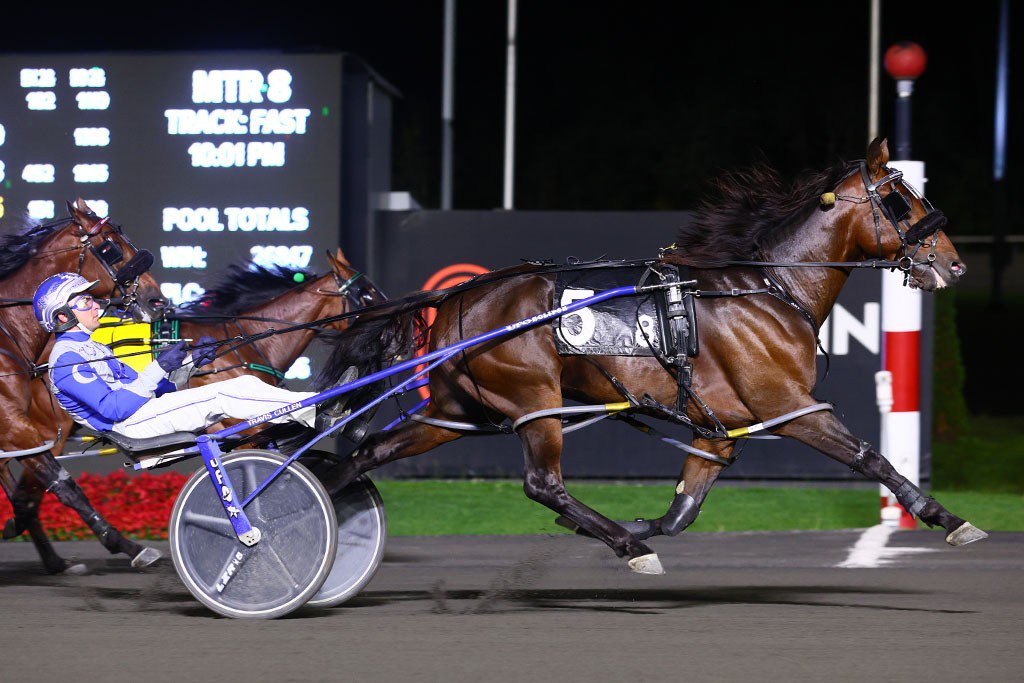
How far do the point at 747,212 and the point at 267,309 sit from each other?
11.1 feet

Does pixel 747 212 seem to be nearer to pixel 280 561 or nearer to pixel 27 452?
pixel 280 561

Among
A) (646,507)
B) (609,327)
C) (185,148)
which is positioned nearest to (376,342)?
(609,327)

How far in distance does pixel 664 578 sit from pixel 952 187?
20953mm

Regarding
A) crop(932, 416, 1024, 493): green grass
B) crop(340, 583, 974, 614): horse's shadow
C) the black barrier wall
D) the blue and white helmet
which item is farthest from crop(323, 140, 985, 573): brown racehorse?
crop(932, 416, 1024, 493): green grass

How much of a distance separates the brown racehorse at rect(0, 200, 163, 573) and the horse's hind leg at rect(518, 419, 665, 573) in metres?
1.93

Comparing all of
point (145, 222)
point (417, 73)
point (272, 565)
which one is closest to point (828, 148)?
point (417, 73)

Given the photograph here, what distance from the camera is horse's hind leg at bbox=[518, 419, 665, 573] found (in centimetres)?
586

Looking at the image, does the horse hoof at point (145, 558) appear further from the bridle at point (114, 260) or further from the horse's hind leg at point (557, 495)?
the horse's hind leg at point (557, 495)

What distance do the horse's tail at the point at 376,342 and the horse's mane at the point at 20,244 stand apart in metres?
1.83

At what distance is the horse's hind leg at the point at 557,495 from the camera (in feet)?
19.2

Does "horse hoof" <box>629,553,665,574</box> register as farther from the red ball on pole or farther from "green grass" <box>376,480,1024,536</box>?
the red ball on pole

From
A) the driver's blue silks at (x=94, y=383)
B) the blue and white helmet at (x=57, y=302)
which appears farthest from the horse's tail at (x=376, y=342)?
the blue and white helmet at (x=57, y=302)

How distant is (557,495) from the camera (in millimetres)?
6008

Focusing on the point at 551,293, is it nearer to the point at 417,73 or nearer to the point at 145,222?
the point at 145,222
